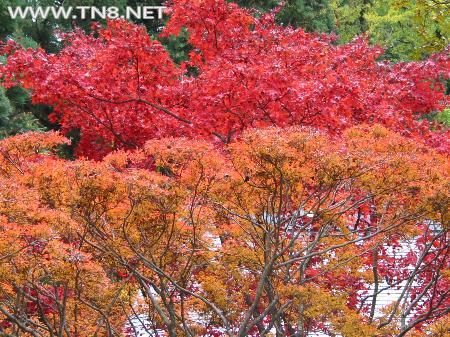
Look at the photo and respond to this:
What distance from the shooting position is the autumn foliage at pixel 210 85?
847 cm

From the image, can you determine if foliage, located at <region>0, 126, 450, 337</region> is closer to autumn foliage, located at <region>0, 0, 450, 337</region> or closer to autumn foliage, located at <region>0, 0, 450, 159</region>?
autumn foliage, located at <region>0, 0, 450, 337</region>

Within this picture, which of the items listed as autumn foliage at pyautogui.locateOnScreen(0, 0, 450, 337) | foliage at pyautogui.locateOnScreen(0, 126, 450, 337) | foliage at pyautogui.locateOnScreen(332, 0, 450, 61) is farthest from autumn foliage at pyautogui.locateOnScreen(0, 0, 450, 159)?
foliage at pyautogui.locateOnScreen(332, 0, 450, 61)

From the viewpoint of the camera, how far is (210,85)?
8711 mm

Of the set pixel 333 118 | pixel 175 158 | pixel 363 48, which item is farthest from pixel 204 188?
pixel 363 48

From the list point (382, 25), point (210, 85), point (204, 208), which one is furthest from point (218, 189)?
point (382, 25)

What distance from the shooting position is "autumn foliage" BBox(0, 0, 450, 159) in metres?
8.47

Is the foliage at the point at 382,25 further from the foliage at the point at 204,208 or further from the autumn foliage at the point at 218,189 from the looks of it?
the foliage at the point at 204,208

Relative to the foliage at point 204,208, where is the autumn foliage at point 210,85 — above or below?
above

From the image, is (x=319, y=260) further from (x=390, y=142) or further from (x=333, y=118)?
(x=390, y=142)

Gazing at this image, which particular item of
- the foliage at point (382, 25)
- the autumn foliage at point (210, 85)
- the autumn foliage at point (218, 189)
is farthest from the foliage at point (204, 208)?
the foliage at point (382, 25)

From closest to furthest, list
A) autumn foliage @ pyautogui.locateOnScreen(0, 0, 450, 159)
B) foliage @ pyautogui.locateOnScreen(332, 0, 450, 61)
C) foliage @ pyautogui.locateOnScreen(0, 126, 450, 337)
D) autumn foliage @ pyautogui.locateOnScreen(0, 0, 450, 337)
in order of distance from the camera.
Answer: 1. foliage @ pyautogui.locateOnScreen(0, 126, 450, 337)
2. autumn foliage @ pyautogui.locateOnScreen(0, 0, 450, 337)
3. autumn foliage @ pyautogui.locateOnScreen(0, 0, 450, 159)
4. foliage @ pyautogui.locateOnScreen(332, 0, 450, 61)

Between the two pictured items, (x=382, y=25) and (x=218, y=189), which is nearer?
(x=218, y=189)

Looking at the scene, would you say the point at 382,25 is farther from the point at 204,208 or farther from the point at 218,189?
the point at 218,189

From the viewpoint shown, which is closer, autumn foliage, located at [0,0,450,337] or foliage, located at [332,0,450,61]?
autumn foliage, located at [0,0,450,337]
